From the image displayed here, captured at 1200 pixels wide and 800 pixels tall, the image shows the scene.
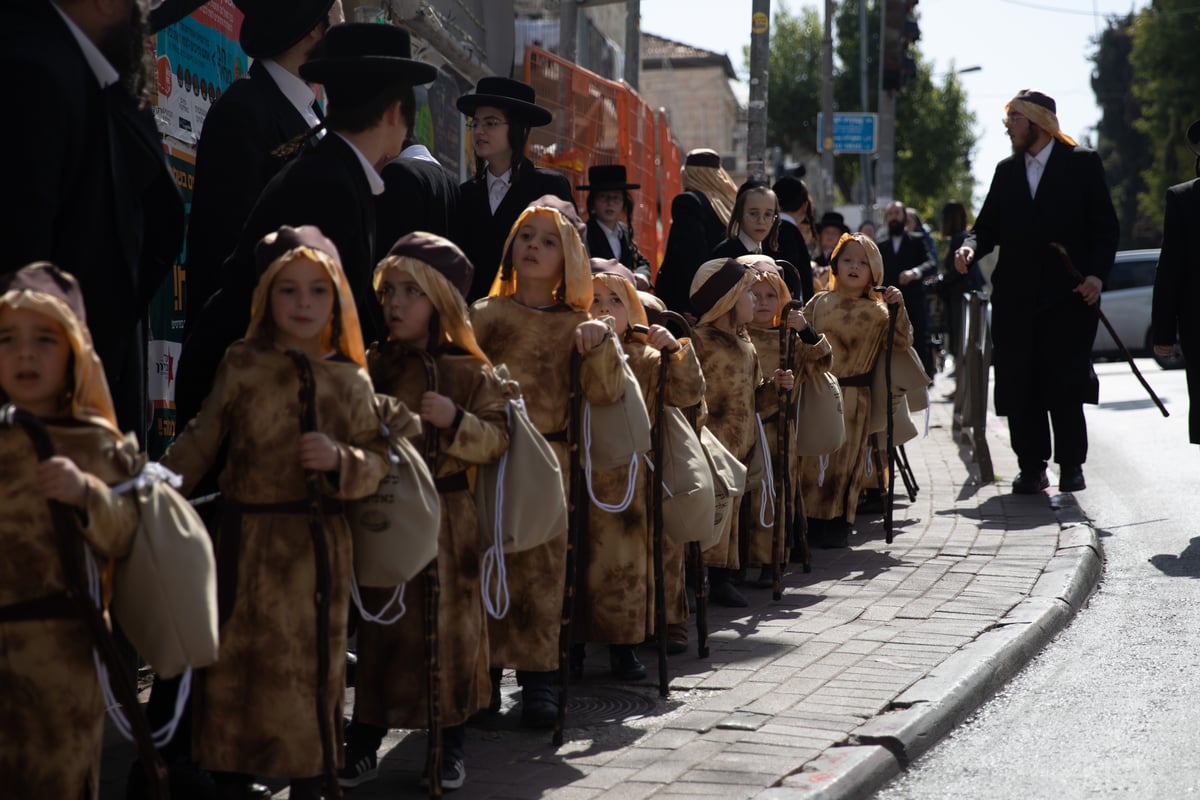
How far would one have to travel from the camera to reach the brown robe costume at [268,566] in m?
4.25

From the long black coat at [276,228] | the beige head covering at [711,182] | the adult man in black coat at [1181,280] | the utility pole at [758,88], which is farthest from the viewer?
the utility pole at [758,88]

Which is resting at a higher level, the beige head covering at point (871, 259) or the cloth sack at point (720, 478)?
the beige head covering at point (871, 259)

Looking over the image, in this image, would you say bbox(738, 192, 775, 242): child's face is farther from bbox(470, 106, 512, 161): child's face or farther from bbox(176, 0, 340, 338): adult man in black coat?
bbox(176, 0, 340, 338): adult man in black coat

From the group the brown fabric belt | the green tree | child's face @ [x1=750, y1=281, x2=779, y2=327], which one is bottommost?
the brown fabric belt

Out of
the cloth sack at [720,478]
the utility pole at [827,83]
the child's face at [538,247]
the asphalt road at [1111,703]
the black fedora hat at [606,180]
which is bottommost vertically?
the asphalt road at [1111,703]

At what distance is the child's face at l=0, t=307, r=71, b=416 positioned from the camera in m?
3.53

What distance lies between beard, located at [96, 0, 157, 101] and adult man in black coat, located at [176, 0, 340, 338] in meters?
0.93

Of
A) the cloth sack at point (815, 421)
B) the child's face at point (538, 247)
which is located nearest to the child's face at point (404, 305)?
the child's face at point (538, 247)

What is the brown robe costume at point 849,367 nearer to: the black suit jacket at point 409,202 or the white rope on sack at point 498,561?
the black suit jacket at point 409,202

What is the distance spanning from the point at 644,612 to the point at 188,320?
2.15m

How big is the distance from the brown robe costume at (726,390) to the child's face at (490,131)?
1269 mm

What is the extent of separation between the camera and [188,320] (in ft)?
17.2

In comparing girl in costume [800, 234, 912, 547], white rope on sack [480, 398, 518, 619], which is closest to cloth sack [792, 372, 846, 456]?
girl in costume [800, 234, 912, 547]

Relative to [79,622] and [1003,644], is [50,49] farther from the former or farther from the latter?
[1003,644]
